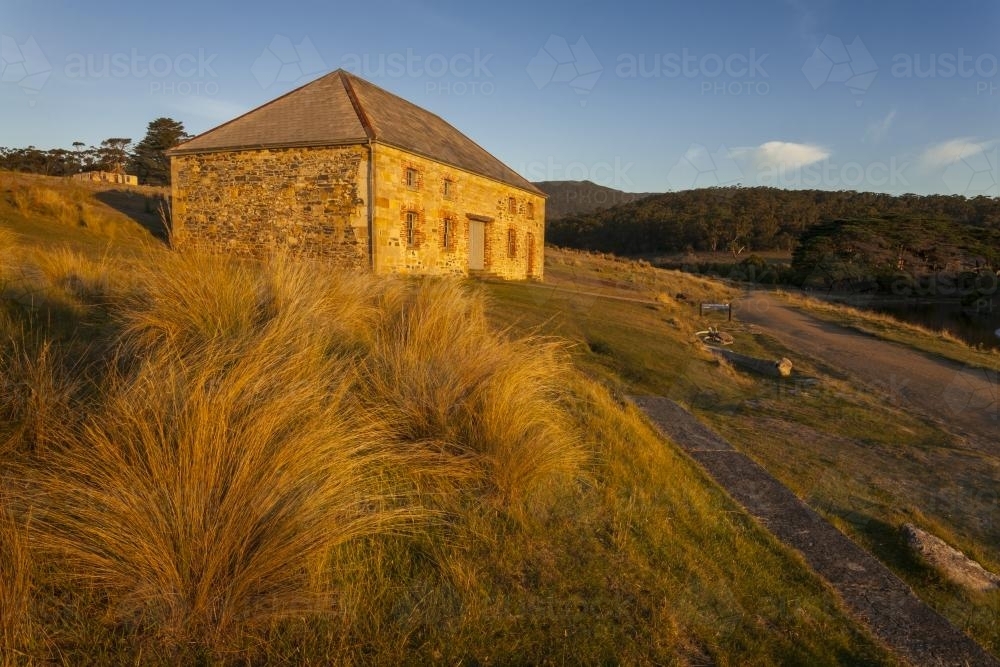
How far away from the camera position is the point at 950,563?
3879 mm

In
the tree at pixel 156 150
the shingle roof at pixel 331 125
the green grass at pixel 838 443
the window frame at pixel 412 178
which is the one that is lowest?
the green grass at pixel 838 443

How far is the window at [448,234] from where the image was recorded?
2034cm

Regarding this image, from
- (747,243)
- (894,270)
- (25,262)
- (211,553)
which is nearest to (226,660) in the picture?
(211,553)

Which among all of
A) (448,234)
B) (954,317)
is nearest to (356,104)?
(448,234)

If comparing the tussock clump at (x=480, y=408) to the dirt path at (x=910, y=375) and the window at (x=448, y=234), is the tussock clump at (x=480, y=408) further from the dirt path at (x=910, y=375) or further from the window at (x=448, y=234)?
the window at (x=448, y=234)

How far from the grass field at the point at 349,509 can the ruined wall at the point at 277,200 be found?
11952mm

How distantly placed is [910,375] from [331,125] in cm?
1757

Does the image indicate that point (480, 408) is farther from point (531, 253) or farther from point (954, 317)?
point (954, 317)

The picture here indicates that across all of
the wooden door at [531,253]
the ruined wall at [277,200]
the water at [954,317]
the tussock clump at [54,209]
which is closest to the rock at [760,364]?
the ruined wall at [277,200]

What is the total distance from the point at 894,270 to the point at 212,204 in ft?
163

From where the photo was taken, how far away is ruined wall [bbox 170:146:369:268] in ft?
55.0

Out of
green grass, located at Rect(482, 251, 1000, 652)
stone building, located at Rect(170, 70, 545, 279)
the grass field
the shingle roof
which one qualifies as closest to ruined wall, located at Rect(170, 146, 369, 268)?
stone building, located at Rect(170, 70, 545, 279)

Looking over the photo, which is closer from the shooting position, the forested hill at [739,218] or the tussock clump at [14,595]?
the tussock clump at [14,595]

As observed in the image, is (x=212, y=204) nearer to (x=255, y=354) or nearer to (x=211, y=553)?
(x=255, y=354)
